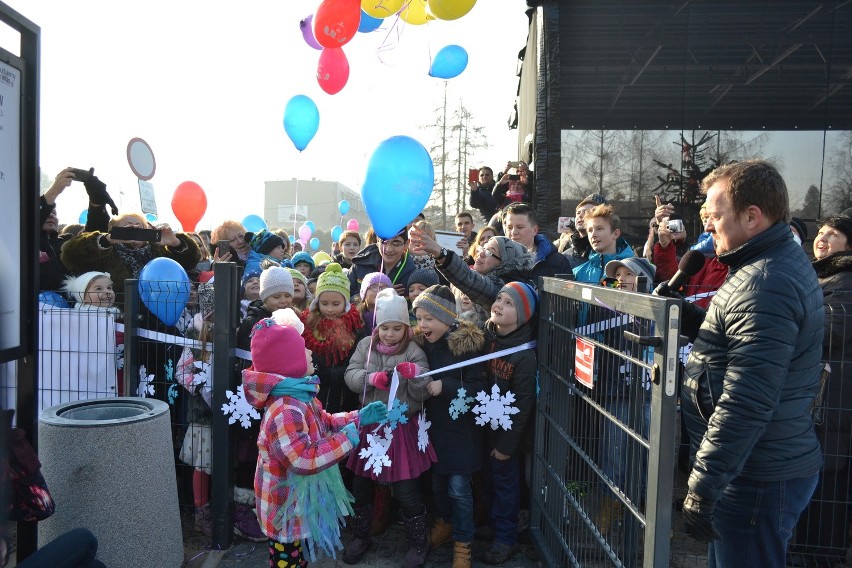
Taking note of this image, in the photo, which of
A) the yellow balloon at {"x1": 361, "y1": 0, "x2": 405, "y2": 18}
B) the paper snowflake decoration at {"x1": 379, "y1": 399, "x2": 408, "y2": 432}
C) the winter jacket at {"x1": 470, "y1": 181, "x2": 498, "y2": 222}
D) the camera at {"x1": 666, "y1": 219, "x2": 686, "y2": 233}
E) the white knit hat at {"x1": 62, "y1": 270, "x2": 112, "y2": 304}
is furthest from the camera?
the winter jacket at {"x1": 470, "y1": 181, "x2": 498, "y2": 222}

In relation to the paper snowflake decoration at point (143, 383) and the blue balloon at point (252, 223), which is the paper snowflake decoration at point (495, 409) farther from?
the blue balloon at point (252, 223)

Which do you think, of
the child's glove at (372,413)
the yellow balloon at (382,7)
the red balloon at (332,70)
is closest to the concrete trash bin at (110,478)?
the child's glove at (372,413)

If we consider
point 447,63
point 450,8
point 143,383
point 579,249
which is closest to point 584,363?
point 143,383

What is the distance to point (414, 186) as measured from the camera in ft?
13.3

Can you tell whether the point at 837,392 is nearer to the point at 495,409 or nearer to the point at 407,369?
the point at 495,409

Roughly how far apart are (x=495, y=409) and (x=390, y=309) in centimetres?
88

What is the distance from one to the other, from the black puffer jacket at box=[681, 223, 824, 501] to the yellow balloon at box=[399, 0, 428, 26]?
5817 millimetres

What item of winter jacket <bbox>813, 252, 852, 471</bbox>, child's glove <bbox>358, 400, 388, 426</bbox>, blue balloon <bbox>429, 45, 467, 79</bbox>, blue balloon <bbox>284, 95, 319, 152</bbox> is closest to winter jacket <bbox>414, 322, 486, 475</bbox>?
child's glove <bbox>358, 400, 388, 426</bbox>

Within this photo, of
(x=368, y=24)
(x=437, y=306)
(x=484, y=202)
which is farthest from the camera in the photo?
(x=484, y=202)

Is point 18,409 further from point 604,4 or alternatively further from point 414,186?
point 604,4

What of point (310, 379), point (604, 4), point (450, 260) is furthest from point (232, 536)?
point (604, 4)

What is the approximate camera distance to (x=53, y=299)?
4336mm

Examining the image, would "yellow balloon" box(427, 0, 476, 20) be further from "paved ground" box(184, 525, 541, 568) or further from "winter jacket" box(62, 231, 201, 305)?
"paved ground" box(184, 525, 541, 568)

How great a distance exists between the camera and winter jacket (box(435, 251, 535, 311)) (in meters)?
3.91
